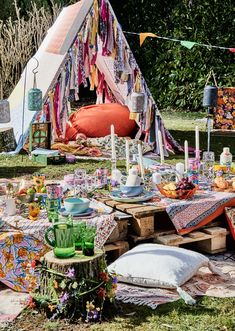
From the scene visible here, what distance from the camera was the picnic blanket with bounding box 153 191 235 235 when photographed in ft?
15.2

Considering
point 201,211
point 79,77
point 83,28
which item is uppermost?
point 83,28

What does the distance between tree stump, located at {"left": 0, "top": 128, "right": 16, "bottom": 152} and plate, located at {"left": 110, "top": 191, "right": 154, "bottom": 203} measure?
3.32 meters

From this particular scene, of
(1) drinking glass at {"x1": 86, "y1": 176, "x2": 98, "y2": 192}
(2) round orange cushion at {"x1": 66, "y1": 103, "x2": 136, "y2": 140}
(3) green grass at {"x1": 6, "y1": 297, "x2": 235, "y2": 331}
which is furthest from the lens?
(2) round orange cushion at {"x1": 66, "y1": 103, "x2": 136, "y2": 140}

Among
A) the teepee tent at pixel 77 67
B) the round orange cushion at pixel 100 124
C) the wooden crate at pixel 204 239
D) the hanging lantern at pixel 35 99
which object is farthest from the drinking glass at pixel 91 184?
the round orange cushion at pixel 100 124

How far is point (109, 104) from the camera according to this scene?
9281 mm

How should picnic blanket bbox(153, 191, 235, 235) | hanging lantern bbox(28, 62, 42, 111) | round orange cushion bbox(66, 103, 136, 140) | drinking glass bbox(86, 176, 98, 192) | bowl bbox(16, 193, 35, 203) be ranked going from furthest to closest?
round orange cushion bbox(66, 103, 136, 140) → hanging lantern bbox(28, 62, 42, 111) → drinking glass bbox(86, 176, 98, 192) → bowl bbox(16, 193, 35, 203) → picnic blanket bbox(153, 191, 235, 235)

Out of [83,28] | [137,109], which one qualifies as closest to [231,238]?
[137,109]

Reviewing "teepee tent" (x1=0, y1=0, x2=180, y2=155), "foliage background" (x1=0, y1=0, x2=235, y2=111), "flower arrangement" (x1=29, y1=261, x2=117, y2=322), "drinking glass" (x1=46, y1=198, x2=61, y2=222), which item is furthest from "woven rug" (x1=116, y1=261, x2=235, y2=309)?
"foliage background" (x1=0, y1=0, x2=235, y2=111)

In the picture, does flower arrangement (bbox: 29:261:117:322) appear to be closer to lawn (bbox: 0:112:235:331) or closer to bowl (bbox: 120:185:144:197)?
lawn (bbox: 0:112:235:331)

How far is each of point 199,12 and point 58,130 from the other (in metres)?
5.21

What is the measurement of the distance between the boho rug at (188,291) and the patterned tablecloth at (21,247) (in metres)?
0.45

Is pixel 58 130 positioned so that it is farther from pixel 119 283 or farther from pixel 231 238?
pixel 119 283

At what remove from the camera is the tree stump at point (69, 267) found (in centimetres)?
352

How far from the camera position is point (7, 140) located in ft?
26.5
